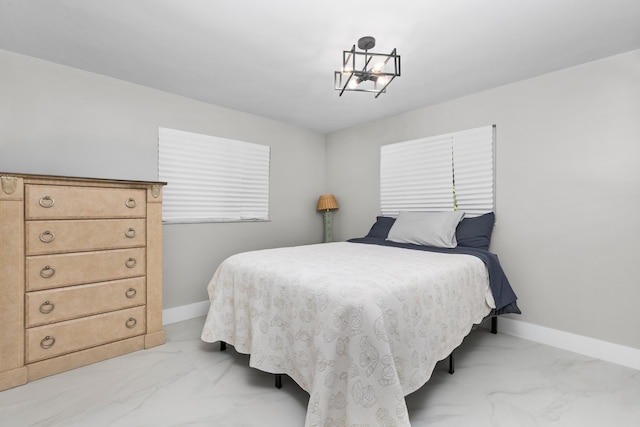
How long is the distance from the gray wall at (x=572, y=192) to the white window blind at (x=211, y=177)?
8.32 ft

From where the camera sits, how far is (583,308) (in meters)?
2.41

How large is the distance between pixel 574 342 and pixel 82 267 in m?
4.05

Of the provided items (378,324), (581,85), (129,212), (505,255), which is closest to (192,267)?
(129,212)

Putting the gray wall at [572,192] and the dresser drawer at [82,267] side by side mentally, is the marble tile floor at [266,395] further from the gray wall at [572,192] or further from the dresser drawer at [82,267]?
the dresser drawer at [82,267]

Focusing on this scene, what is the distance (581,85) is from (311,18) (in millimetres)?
2370

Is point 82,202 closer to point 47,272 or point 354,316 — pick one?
point 47,272

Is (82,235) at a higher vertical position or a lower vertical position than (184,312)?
higher

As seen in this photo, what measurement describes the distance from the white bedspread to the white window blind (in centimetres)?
124

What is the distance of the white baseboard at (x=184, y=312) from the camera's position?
3.01 meters

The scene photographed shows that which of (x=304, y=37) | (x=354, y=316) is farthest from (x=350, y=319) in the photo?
(x=304, y=37)

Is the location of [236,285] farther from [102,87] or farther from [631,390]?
[631,390]

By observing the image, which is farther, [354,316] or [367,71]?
[367,71]

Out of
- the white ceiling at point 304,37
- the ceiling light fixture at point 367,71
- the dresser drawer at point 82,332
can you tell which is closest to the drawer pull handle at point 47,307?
the dresser drawer at point 82,332

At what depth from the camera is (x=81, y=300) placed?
2.15 meters
